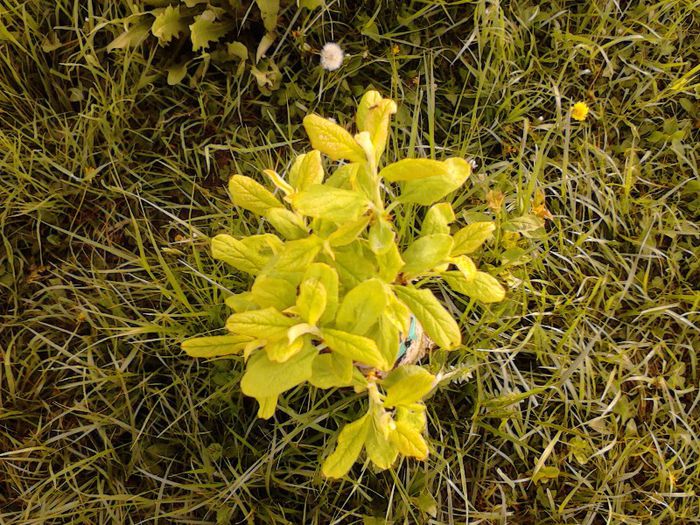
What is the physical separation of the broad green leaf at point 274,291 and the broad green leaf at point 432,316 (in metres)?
0.20

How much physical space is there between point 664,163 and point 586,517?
117 cm

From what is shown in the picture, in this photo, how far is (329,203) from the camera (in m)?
0.95

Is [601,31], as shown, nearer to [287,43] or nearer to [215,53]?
[287,43]

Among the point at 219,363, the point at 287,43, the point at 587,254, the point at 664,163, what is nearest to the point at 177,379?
Result: the point at 219,363

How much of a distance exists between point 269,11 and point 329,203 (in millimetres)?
1072

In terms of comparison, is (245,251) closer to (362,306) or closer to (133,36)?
(362,306)

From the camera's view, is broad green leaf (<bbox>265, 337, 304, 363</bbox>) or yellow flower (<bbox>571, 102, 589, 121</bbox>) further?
yellow flower (<bbox>571, 102, 589, 121</bbox>)

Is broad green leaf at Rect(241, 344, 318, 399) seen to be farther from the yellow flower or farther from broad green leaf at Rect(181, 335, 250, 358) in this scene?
the yellow flower

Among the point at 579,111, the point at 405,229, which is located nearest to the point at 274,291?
the point at 405,229

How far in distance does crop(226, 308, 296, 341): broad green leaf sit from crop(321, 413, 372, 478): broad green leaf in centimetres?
28

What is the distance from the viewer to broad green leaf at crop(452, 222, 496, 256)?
1210 millimetres

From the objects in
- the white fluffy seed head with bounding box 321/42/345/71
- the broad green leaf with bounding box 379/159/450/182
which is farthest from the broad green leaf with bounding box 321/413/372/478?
the white fluffy seed head with bounding box 321/42/345/71

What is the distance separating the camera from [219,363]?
1625 millimetres

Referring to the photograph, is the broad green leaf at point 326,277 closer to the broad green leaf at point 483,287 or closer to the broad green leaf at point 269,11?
the broad green leaf at point 483,287
